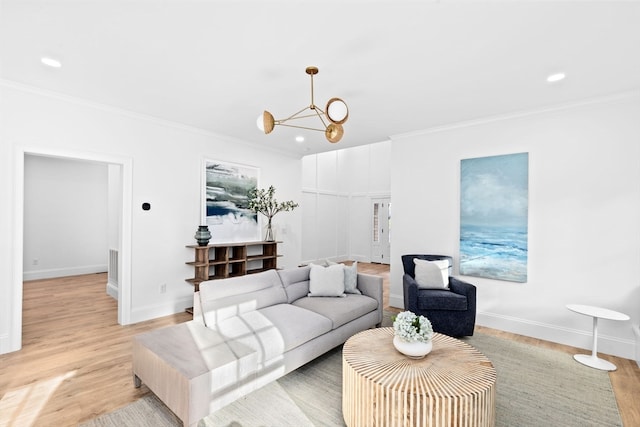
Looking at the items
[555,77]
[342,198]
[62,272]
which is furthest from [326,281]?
[62,272]

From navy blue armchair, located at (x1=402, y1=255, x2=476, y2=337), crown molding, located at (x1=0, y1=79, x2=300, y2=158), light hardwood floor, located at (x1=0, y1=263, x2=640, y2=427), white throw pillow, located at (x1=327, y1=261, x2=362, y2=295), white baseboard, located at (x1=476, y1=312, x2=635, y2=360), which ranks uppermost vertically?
crown molding, located at (x1=0, y1=79, x2=300, y2=158)

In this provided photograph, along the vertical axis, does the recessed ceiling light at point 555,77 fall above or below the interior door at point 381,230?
above

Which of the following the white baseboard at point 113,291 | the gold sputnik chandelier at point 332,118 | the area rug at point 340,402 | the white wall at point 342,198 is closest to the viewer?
the area rug at point 340,402

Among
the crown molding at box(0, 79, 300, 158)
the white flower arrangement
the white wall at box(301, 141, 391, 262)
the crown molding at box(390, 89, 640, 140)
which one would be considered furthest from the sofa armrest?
the white wall at box(301, 141, 391, 262)

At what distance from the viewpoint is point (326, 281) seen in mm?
3648

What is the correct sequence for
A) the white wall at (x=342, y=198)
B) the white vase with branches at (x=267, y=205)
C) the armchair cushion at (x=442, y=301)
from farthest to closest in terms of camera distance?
1. the white wall at (x=342, y=198)
2. the white vase with branches at (x=267, y=205)
3. the armchair cushion at (x=442, y=301)

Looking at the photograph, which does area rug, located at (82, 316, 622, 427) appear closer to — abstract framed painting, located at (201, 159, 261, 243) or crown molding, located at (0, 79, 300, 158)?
abstract framed painting, located at (201, 159, 261, 243)

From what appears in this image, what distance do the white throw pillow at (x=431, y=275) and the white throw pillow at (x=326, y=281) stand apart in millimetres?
1031

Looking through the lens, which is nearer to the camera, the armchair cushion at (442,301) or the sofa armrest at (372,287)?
the armchair cushion at (442,301)

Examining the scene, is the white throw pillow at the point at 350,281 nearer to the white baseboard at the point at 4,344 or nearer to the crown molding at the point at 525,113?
the crown molding at the point at 525,113

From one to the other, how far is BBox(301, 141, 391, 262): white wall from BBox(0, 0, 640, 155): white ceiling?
16.3ft

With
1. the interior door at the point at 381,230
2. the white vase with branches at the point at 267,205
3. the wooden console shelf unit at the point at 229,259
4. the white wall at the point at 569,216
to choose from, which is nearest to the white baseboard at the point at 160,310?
the wooden console shelf unit at the point at 229,259

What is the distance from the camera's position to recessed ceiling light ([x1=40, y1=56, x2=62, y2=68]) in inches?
104

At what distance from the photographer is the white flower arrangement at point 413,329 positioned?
208 cm
